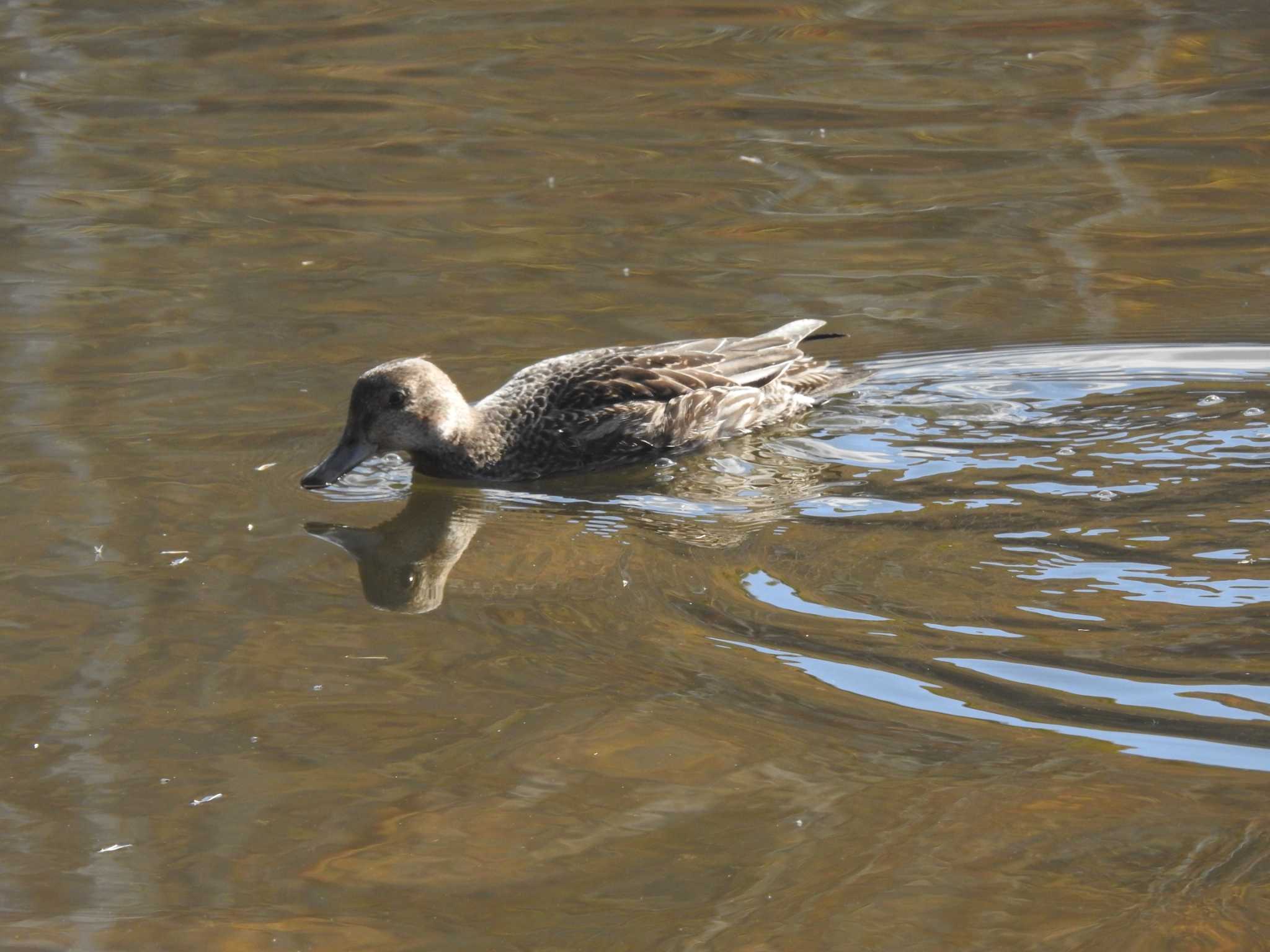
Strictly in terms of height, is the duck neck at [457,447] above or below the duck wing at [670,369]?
below

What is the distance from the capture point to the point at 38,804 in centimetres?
480

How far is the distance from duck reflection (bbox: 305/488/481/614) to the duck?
10.6 inches

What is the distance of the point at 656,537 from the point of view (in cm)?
652

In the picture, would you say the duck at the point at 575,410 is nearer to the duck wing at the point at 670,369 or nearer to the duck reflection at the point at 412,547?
the duck wing at the point at 670,369

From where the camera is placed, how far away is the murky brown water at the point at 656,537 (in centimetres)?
437

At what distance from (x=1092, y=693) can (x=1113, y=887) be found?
0.97 metres

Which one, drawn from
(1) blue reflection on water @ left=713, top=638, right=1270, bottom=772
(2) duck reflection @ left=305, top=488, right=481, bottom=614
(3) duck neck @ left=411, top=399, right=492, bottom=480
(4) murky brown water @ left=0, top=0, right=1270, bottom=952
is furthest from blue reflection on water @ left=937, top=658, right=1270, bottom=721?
(3) duck neck @ left=411, top=399, right=492, bottom=480

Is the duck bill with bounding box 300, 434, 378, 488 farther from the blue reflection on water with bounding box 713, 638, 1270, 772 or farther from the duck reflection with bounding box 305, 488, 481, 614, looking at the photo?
the blue reflection on water with bounding box 713, 638, 1270, 772

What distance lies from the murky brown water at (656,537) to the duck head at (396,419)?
0.19 m

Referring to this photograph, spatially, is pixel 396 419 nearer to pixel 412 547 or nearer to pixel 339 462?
pixel 339 462

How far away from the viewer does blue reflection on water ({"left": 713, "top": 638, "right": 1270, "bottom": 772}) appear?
4664 mm

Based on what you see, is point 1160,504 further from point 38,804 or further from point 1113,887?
point 38,804

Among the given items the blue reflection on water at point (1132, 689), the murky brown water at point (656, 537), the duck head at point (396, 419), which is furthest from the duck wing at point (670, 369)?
the blue reflection on water at point (1132, 689)

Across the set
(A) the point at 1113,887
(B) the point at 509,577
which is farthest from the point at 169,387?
(A) the point at 1113,887
